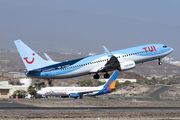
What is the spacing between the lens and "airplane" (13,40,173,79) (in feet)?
201

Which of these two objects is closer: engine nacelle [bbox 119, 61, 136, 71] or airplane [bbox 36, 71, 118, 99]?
engine nacelle [bbox 119, 61, 136, 71]

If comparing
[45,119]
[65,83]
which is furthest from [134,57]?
[65,83]

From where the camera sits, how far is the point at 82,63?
2454 inches

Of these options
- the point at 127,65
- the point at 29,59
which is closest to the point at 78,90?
the point at 127,65

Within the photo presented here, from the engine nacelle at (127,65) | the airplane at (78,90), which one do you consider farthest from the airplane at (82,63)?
the airplane at (78,90)

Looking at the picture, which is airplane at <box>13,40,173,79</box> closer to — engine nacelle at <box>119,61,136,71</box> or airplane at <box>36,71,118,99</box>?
engine nacelle at <box>119,61,136,71</box>

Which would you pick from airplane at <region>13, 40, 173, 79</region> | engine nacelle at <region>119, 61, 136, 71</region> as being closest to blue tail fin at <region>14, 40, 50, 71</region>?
airplane at <region>13, 40, 173, 79</region>

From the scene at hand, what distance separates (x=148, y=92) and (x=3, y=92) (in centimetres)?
5677

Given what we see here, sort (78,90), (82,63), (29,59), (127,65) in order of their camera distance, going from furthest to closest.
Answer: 1. (78,90)
2. (127,65)
3. (82,63)
4. (29,59)

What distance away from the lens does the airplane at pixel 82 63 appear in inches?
2410

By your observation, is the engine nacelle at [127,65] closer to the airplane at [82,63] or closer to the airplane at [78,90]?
the airplane at [82,63]

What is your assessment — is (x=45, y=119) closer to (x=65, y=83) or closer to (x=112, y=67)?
(x=112, y=67)

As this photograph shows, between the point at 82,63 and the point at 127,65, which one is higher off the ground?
the point at 82,63

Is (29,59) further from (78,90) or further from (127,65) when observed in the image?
(78,90)
